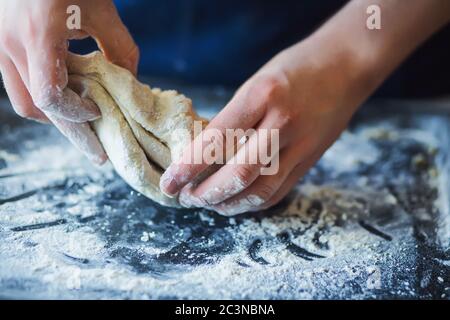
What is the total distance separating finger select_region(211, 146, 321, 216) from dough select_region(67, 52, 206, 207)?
9 centimetres

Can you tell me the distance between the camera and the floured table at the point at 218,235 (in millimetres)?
646

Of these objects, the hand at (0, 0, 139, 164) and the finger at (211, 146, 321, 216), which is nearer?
the hand at (0, 0, 139, 164)

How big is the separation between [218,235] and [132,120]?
190 millimetres

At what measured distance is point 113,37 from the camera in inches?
28.0

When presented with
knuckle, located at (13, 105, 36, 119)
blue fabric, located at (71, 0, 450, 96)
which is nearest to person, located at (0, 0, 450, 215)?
knuckle, located at (13, 105, 36, 119)

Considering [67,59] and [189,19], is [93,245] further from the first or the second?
[189,19]

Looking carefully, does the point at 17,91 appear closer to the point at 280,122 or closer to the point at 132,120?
the point at 132,120

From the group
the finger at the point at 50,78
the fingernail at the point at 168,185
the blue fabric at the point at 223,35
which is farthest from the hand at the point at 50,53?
the blue fabric at the point at 223,35

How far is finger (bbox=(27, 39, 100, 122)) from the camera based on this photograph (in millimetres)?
615

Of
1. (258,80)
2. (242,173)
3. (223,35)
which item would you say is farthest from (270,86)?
(223,35)

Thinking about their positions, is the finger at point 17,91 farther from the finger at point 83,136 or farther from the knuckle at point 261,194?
the knuckle at point 261,194

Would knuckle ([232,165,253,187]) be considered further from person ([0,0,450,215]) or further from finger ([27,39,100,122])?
finger ([27,39,100,122])

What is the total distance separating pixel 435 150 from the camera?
1.06 metres

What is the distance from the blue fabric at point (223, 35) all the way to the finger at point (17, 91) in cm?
40
